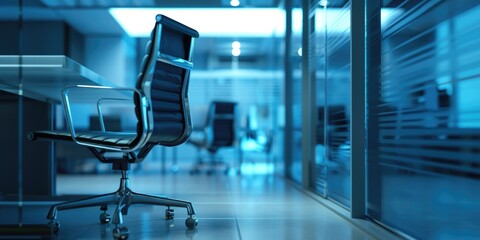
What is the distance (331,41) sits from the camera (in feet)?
10.6

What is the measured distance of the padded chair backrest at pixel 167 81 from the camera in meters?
2.22

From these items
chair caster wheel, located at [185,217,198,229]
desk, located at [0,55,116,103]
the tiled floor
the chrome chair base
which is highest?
desk, located at [0,55,116,103]

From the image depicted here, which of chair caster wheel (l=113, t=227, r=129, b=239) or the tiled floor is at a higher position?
chair caster wheel (l=113, t=227, r=129, b=239)

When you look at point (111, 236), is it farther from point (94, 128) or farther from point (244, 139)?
point (244, 139)

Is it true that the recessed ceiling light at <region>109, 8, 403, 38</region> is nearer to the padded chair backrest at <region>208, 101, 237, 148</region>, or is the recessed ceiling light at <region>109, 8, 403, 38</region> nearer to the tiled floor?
the padded chair backrest at <region>208, 101, 237, 148</region>

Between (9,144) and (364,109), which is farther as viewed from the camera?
(9,144)

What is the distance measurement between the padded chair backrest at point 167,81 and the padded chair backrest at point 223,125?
12.3ft

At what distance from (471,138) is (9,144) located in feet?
10.5

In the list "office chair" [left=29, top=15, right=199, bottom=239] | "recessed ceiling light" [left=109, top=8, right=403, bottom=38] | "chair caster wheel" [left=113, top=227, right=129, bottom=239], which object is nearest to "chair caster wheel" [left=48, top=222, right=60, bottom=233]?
"office chair" [left=29, top=15, right=199, bottom=239]

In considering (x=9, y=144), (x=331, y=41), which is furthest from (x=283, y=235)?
(x=9, y=144)

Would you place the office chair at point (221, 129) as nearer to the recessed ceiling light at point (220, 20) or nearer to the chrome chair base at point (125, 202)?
the recessed ceiling light at point (220, 20)

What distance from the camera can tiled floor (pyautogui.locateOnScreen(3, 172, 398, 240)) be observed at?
2.20 meters

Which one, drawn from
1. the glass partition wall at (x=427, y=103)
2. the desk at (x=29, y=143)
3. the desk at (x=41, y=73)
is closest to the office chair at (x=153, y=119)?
the desk at (x=41, y=73)

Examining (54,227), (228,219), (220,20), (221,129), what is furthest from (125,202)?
(220,20)
